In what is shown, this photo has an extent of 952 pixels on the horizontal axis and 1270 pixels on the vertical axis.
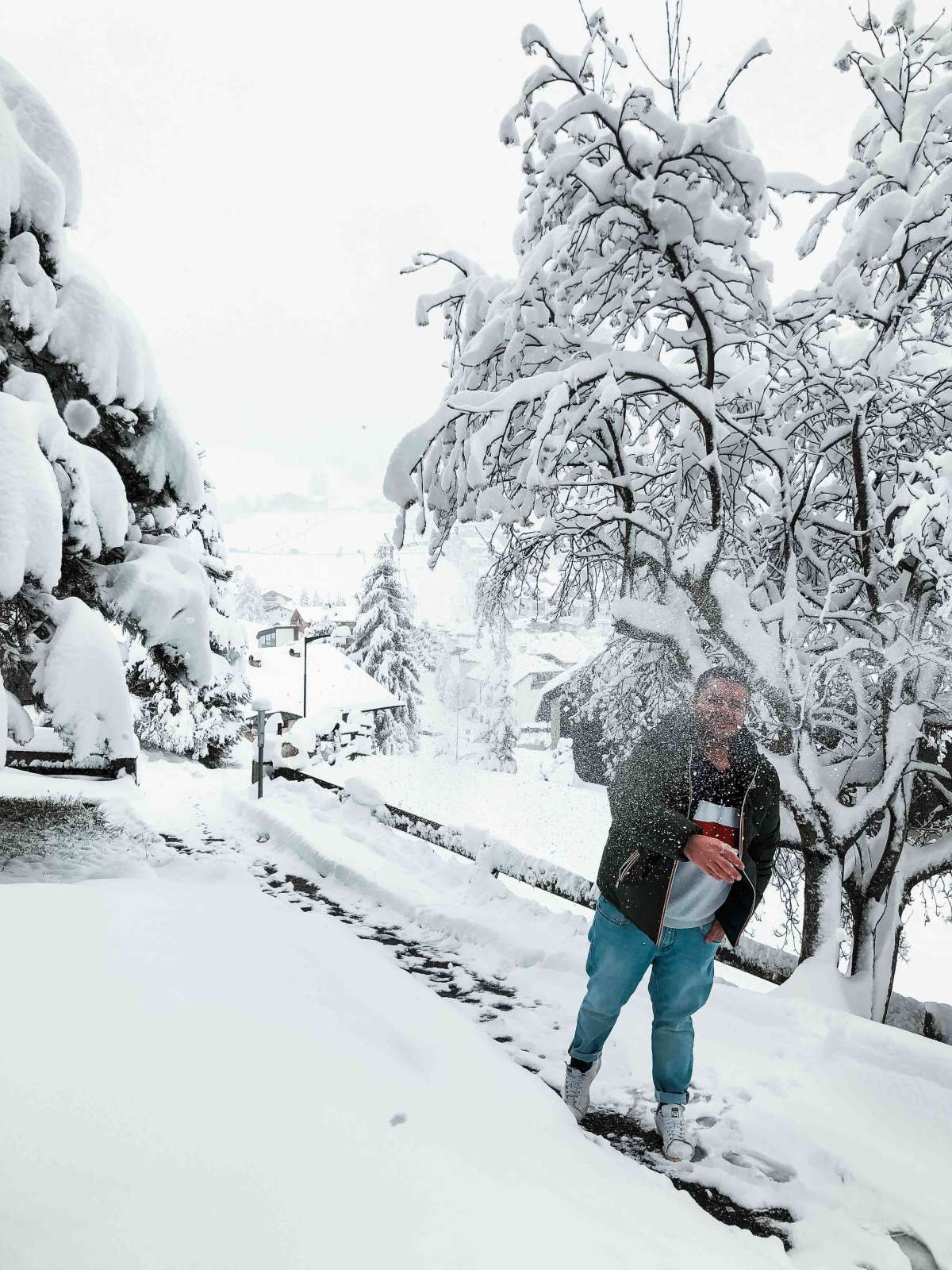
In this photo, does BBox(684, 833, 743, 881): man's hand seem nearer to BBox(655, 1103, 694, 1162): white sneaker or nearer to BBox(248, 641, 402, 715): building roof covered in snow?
BBox(655, 1103, 694, 1162): white sneaker

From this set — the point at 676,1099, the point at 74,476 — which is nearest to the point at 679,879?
the point at 676,1099

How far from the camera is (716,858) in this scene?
2.66 meters

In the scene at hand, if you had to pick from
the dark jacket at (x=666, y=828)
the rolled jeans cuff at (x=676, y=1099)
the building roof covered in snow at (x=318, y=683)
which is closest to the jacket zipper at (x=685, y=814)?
the dark jacket at (x=666, y=828)

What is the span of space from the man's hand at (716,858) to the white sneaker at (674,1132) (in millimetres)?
1079

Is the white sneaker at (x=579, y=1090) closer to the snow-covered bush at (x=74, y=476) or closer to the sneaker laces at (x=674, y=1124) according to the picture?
the sneaker laces at (x=674, y=1124)

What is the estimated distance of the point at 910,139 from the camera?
5195mm

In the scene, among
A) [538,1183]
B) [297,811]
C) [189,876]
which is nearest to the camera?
[538,1183]

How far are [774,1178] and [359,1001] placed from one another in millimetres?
1823

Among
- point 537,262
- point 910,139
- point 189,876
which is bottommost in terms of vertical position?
point 189,876

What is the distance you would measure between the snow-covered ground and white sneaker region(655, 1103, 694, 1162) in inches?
5.2

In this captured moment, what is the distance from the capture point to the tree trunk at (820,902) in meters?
5.11

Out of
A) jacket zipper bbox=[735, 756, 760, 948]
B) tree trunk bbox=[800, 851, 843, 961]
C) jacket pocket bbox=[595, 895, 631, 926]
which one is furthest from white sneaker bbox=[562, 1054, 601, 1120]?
tree trunk bbox=[800, 851, 843, 961]

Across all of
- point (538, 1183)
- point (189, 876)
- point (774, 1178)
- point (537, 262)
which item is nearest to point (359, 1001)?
point (538, 1183)

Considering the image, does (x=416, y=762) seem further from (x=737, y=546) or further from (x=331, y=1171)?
(x=331, y=1171)
